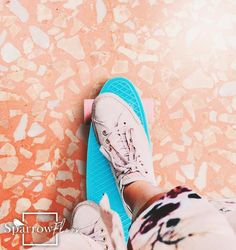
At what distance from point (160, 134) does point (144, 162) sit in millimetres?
90

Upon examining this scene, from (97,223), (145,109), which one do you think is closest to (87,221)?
(97,223)

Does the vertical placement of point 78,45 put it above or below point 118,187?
above

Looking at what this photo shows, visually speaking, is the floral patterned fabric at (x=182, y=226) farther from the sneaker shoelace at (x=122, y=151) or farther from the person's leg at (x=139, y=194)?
the sneaker shoelace at (x=122, y=151)

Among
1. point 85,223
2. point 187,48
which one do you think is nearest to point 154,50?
point 187,48

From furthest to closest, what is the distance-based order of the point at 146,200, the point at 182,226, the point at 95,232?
the point at 95,232
the point at 146,200
the point at 182,226

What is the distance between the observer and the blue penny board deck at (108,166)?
1.03m

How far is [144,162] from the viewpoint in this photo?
1.02 metres

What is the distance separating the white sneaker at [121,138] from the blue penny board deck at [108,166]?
0.01 metres

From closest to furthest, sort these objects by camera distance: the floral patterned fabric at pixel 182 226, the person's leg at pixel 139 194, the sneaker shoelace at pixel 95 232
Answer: the floral patterned fabric at pixel 182 226 → the person's leg at pixel 139 194 → the sneaker shoelace at pixel 95 232

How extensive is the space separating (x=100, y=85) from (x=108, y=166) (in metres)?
0.20

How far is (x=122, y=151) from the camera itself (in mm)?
1042

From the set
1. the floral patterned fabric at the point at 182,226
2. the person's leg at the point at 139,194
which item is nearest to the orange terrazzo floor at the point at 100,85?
the person's leg at the point at 139,194

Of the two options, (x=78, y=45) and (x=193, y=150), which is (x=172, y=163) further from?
(x=78, y=45)

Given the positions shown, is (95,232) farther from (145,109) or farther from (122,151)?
(145,109)
